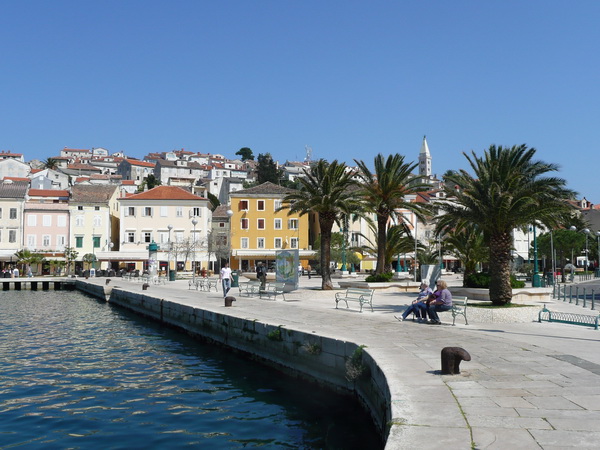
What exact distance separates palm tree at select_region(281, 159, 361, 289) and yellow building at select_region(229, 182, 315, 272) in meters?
40.2

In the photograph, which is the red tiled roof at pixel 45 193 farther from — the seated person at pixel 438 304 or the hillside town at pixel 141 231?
the seated person at pixel 438 304

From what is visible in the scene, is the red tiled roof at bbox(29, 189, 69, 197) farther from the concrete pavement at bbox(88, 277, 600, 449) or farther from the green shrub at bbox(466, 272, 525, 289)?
the concrete pavement at bbox(88, 277, 600, 449)

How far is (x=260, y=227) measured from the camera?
72875 mm

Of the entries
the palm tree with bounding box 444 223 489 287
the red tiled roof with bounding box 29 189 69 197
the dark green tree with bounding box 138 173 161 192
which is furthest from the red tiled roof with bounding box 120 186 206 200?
the dark green tree with bounding box 138 173 161 192

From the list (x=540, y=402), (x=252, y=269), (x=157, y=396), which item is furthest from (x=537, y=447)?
(x=252, y=269)

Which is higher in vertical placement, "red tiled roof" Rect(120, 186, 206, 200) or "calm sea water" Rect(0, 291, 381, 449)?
"red tiled roof" Rect(120, 186, 206, 200)

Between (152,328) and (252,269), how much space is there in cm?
4670

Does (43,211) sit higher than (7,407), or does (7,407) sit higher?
(43,211)

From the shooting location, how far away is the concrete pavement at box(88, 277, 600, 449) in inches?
236

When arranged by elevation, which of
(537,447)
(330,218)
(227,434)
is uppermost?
(330,218)

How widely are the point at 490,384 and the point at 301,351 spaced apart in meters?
5.99

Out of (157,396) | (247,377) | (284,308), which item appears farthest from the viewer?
(284,308)

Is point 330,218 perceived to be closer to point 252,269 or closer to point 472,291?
point 472,291

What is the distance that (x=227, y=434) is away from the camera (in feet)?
32.4
